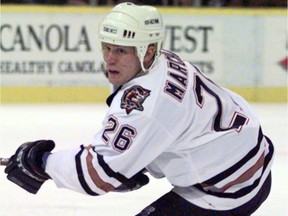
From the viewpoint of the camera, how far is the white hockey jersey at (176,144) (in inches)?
85.0

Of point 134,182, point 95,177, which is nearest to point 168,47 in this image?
point 134,182

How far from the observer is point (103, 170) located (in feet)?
7.13

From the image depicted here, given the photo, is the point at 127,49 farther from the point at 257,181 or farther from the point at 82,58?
the point at 82,58

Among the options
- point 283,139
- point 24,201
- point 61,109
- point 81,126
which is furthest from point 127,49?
point 61,109

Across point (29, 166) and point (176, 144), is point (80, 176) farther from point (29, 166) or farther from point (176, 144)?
point (176, 144)

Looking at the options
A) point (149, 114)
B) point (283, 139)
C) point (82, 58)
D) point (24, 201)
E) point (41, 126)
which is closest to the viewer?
point (149, 114)

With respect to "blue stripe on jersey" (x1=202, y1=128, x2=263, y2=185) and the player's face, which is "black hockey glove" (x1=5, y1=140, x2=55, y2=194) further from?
"blue stripe on jersey" (x1=202, y1=128, x2=263, y2=185)

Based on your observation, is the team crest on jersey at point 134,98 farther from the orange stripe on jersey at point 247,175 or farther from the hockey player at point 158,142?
the orange stripe on jersey at point 247,175

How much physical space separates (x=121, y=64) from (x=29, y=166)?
409 mm

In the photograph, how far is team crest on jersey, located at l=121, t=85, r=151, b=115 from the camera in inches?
84.7

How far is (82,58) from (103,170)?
17.7ft

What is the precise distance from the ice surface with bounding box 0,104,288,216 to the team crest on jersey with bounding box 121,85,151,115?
1262mm

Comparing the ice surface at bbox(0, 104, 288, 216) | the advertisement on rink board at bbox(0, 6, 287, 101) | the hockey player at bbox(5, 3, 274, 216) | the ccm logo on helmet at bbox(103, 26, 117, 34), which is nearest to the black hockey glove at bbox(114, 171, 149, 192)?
the hockey player at bbox(5, 3, 274, 216)

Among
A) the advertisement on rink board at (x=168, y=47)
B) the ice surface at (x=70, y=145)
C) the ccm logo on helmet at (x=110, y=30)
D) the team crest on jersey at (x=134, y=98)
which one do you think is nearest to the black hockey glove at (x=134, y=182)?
the team crest on jersey at (x=134, y=98)
